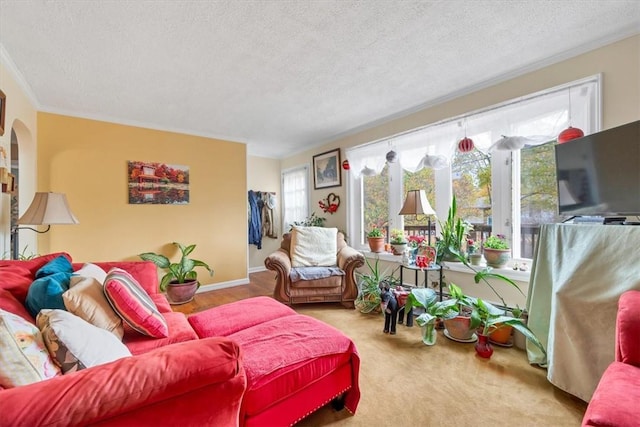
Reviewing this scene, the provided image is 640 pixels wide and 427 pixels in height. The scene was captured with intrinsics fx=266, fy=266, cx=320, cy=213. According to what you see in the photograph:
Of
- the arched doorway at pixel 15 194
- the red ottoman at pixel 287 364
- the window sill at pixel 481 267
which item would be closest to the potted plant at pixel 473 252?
the window sill at pixel 481 267

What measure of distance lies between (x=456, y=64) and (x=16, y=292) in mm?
3062

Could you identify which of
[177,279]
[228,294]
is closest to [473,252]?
[228,294]

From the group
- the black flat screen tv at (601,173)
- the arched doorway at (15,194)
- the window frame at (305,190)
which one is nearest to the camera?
the black flat screen tv at (601,173)

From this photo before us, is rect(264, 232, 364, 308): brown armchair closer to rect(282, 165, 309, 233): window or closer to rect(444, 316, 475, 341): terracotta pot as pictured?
rect(444, 316, 475, 341): terracotta pot

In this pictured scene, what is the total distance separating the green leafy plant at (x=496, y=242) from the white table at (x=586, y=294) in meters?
0.62

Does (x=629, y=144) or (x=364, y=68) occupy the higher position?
(x=364, y=68)

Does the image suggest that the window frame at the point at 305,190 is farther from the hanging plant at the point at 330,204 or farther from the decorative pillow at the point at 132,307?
the decorative pillow at the point at 132,307

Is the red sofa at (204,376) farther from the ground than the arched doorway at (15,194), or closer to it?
closer to it

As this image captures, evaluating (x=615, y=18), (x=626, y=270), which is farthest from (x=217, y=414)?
(x=615, y=18)

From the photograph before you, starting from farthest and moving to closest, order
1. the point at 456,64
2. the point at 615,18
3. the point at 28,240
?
1. the point at 28,240
2. the point at 456,64
3. the point at 615,18

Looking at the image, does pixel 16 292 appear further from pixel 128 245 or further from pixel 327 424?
pixel 128 245

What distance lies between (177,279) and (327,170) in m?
2.60

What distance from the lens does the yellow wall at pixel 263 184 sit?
4941mm

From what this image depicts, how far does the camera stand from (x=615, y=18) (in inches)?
65.4
